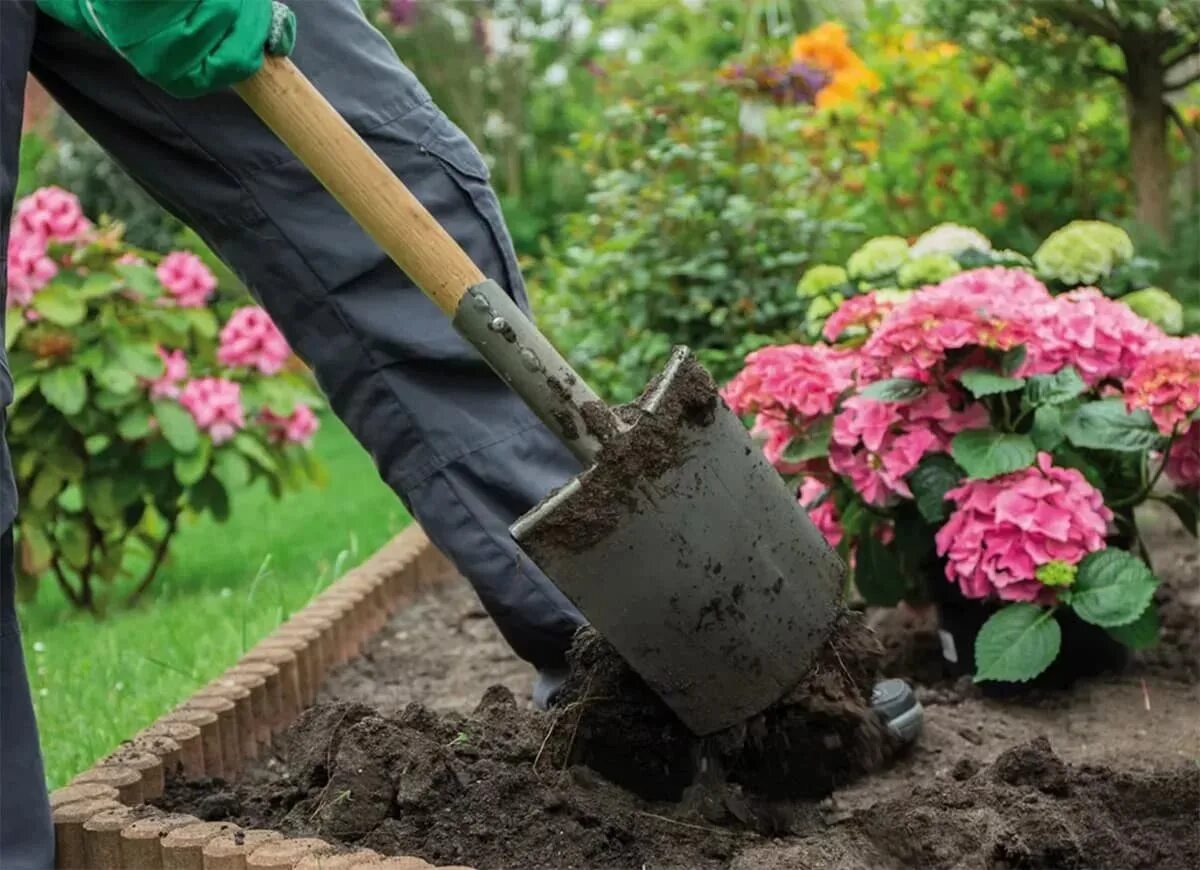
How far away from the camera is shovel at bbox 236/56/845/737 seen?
5.96ft

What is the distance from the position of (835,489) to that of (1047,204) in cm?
294

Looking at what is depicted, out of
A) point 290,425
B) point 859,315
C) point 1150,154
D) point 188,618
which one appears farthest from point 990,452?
point 1150,154

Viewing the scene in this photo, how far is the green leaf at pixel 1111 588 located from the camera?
2.47 m

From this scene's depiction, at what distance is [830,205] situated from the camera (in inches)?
207

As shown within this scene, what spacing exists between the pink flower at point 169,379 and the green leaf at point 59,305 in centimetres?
26

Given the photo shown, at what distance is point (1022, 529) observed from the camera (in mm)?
2510

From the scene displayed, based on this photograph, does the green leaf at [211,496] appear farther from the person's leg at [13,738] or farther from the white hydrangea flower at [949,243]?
the person's leg at [13,738]

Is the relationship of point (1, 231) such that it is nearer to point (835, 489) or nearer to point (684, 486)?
point (684, 486)

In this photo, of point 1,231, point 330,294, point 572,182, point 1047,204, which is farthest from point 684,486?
point 572,182

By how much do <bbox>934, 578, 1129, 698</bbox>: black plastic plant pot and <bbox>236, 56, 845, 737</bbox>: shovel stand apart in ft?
2.67

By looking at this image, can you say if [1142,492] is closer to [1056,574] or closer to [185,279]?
[1056,574]

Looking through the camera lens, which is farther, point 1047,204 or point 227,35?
point 1047,204

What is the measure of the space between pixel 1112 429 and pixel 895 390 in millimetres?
357

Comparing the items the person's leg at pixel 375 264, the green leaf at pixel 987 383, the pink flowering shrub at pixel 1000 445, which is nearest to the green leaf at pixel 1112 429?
the pink flowering shrub at pixel 1000 445
